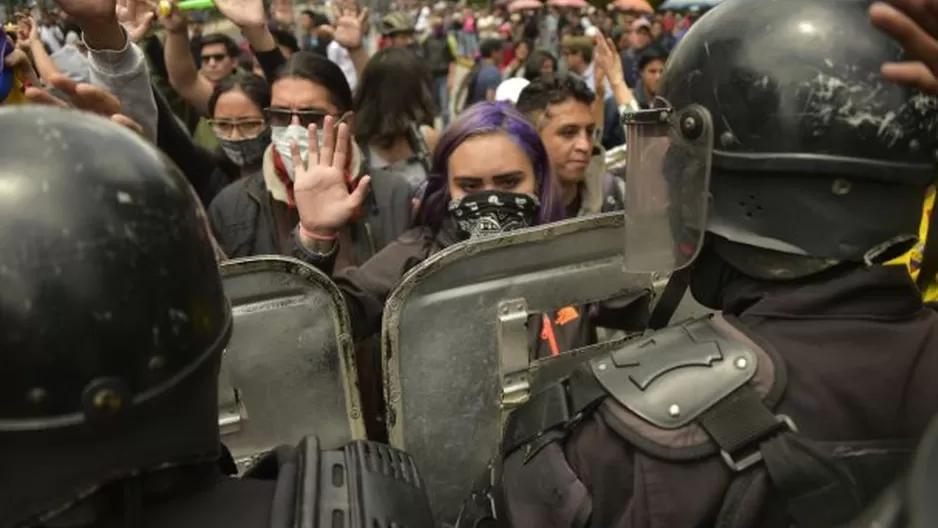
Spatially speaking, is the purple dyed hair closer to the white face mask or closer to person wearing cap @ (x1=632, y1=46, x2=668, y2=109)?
the white face mask

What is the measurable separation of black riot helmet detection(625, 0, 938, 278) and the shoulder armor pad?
22cm

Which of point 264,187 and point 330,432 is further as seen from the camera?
point 264,187

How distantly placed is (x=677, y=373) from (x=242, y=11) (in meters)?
3.18

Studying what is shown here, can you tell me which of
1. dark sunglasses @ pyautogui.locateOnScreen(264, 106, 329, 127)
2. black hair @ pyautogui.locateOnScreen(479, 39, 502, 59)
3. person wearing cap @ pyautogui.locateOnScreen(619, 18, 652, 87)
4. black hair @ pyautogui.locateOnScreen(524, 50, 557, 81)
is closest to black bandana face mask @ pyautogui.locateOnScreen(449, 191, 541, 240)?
dark sunglasses @ pyautogui.locateOnScreen(264, 106, 329, 127)

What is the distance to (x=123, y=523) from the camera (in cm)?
113

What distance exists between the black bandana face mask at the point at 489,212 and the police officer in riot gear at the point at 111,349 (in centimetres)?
132

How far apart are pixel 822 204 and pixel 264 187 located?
85.0 inches

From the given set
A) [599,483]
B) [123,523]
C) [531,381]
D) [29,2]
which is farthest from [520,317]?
[29,2]

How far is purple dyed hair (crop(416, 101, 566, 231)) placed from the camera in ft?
8.88

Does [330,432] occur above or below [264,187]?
below

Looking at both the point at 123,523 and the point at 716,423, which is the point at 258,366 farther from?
the point at 716,423

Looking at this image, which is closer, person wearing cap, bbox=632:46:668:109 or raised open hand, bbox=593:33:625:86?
raised open hand, bbox=593:33:625:86

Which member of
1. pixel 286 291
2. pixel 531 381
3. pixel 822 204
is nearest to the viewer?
pixel 822 204

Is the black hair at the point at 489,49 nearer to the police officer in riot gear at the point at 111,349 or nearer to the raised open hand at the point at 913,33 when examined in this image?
the raised open hand at the point at 913,33
